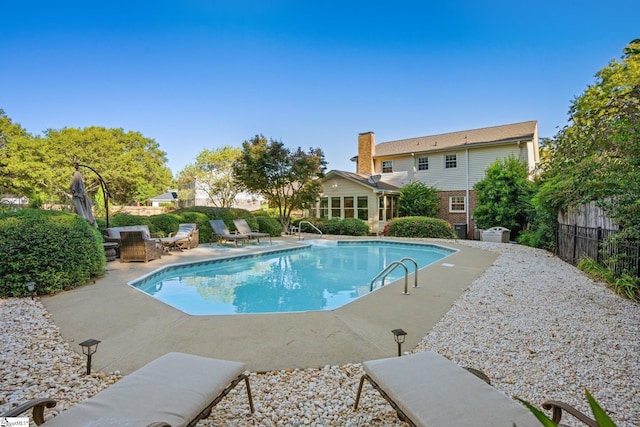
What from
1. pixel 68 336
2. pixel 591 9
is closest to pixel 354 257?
pixel 68 336

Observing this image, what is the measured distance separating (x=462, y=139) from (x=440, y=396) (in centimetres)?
2076

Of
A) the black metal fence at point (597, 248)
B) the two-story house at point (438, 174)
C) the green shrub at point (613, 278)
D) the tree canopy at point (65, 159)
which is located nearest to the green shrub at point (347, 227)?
the two-story house at point (438, 174)

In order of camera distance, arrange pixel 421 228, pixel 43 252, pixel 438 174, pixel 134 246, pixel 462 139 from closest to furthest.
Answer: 1. pixel 43 252
2. pixel 134 246
3. pixel 421 228
4. pixel 438 174
5. pixel 462 139

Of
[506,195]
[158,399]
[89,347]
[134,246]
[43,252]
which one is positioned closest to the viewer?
[158,399]

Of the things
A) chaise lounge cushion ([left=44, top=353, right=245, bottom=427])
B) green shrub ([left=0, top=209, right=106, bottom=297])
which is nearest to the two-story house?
green shrub ([left=0, top=209, right=106, bottom=297])

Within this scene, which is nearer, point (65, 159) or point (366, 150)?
point (366, 150)

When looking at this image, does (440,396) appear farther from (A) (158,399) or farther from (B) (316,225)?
(B) (316,225)

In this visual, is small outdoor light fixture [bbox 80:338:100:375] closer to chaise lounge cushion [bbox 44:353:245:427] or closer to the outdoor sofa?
chaise lounge cushion [bbox 44:353:245:427]

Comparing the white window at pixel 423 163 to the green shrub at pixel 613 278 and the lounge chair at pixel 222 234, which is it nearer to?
the green shrub at pixel 613 278

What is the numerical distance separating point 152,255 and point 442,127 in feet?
69.5

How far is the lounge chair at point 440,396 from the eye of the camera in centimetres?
177

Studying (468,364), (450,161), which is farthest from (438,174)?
(468,364)

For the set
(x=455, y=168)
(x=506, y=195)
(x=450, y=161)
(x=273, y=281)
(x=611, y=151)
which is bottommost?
(x=273, y=281)

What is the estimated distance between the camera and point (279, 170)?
17.8m
